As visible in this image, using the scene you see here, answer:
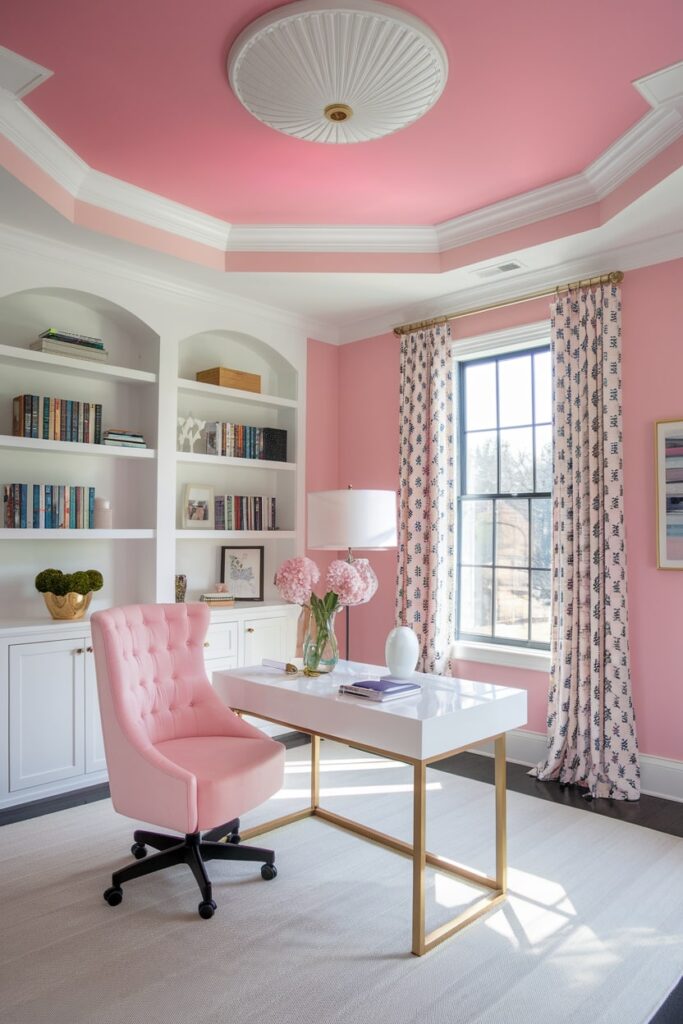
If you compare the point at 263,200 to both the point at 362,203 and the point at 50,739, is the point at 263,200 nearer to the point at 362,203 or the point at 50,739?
the point at 362,203

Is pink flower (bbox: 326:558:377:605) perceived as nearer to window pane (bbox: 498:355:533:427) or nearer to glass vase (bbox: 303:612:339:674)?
glass vase (bbox: 303:612:339:674)

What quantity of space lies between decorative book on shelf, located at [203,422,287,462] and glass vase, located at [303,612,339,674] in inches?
75.5

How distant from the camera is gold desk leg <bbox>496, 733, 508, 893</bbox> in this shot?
267cm

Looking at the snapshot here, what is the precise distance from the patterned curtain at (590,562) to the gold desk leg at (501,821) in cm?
120

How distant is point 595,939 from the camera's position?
7.81ft

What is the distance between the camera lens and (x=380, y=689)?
2.60 m

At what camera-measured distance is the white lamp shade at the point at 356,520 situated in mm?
3234

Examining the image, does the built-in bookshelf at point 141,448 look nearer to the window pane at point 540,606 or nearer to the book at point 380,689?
the window pane at point 540,606

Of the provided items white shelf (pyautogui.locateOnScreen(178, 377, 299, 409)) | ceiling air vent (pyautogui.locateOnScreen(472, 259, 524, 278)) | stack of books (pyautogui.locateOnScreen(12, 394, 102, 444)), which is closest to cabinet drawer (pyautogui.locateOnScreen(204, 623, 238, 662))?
stack of books (pyautogui.locateOnScreen(12, 394, 102, 444))

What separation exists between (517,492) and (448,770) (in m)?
1.70

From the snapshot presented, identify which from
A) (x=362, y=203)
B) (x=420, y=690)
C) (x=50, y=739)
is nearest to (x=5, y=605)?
(x=50, y=739)

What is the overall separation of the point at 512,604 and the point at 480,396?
1368 millimetres

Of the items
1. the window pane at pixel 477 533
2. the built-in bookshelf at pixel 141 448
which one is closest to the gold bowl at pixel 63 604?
the built-in bookshelf at pixel 141 448

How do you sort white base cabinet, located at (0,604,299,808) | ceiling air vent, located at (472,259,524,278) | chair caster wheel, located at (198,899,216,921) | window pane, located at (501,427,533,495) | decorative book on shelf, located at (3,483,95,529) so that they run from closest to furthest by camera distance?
chair caster wheel, located at (198,899,216,921), white base cabinet, located at (0,604,299,808), decorative book on shelf, located at (3,483,95,529), ceiling air vent, located at (472,259,524,278), window pane, located at (501,427,533,495)
